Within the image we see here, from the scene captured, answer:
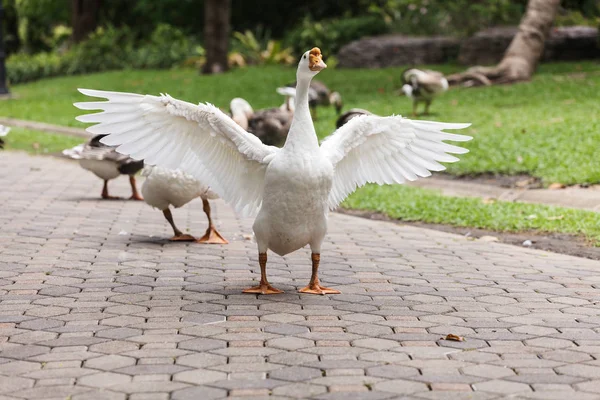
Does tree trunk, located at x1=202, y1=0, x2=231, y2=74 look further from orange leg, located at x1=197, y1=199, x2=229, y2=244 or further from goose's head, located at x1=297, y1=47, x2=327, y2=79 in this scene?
goose's head, located at x1=297, y1=47, x2=327, y2=79

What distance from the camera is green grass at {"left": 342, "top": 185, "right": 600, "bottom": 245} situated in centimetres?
876

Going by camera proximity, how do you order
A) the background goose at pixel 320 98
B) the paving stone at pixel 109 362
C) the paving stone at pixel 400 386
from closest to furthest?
the paving stone at pixel 400 386 → the paving stone at pixel 109 362 → the background goose at pixel 320 98

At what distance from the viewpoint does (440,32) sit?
24562mm

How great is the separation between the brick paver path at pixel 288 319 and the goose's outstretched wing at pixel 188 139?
0.78 metres

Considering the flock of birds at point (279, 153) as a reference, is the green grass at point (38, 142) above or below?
below

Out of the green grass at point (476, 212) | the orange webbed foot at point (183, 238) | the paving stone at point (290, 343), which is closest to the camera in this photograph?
the paving stone at point (290, 343)

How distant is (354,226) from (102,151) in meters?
3.01

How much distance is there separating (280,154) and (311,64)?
60 cm

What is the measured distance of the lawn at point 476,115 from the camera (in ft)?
31.4

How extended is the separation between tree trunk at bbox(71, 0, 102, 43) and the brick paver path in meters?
24.5

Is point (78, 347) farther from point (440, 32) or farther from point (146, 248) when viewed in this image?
point (440, 32)

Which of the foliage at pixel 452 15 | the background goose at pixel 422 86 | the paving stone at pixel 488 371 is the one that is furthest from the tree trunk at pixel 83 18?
the paving stone at pixel 488 371

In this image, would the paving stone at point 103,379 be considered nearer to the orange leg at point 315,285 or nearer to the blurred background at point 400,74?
the orange leg at point 315,285

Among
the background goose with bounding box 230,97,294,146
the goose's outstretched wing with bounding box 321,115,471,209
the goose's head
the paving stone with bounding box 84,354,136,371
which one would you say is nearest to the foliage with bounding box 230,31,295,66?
the background goose with bounding box 230,97,294,146
